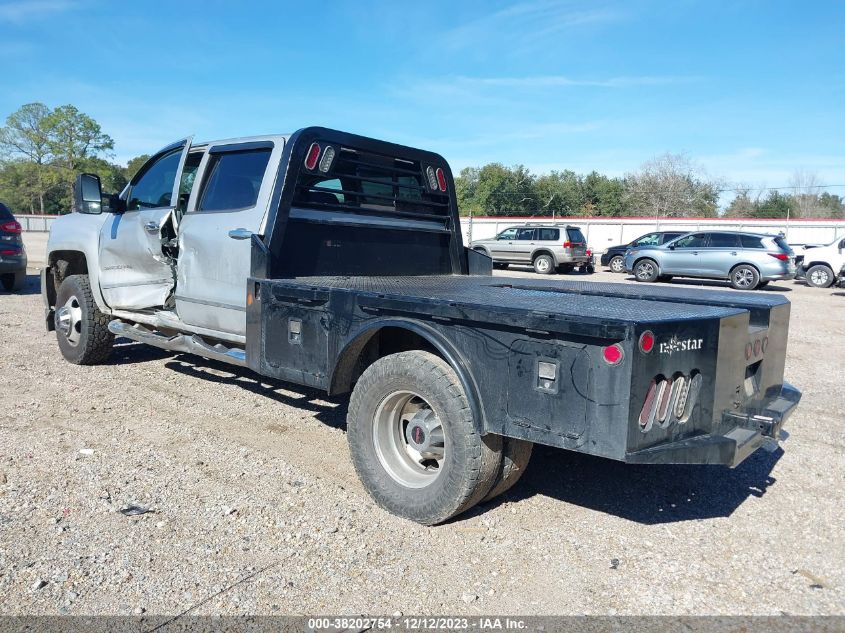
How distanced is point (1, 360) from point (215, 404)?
3.18 metres

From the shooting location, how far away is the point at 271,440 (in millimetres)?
4910

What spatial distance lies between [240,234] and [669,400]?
3.20 meters

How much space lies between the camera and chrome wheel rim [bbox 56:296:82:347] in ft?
22.9

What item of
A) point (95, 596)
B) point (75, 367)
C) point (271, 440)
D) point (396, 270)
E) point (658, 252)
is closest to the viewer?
point (95, 596)

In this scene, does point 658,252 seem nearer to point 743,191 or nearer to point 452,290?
point 452,290

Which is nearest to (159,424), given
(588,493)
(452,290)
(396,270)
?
(396,270)

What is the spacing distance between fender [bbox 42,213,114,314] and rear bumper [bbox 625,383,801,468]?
5.49 meters

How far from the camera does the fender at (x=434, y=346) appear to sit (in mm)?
3258

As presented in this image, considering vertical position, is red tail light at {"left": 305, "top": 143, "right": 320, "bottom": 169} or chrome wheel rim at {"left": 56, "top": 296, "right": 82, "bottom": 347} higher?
red tail light at {"left": 305, "top": 143, "right": 320, "bottom": 169}

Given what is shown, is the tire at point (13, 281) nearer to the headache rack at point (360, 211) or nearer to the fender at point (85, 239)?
the fender at point (85, 239)

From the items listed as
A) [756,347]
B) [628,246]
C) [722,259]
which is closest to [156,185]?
[756,347]

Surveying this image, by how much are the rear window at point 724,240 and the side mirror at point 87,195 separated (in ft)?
59.8

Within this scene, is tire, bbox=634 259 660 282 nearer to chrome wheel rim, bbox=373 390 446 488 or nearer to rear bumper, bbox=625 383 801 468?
rear bumper, bbox=625 383 801 468

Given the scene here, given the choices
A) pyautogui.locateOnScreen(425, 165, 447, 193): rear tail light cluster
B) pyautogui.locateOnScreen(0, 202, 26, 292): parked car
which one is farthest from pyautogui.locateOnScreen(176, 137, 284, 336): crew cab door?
pyautogui.locateOnScreen(0, 202, 26, 292): parked car
